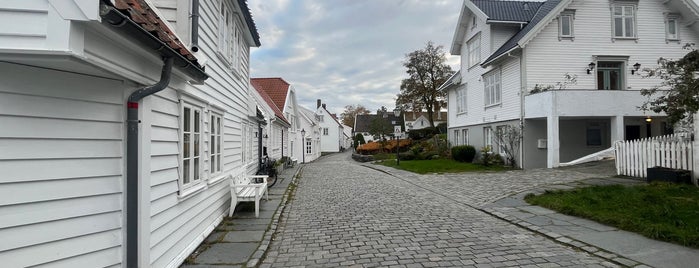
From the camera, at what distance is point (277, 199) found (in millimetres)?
11133

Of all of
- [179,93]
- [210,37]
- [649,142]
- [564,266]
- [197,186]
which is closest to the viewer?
[564,266]

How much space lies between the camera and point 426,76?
155ft

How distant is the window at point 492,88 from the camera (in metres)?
21.4

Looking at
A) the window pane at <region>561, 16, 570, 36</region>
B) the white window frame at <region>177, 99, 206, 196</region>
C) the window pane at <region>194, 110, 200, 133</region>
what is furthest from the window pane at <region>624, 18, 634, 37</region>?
the window pane at <region>194, 110, 200, 133</region>

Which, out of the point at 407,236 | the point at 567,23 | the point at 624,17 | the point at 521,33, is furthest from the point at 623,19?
the point at 407,236

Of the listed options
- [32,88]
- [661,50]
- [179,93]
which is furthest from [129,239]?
[661,50]

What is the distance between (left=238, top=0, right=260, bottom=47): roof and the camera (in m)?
9.29

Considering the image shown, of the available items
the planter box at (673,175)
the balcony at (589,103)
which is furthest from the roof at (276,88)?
the planter box at (673,175)

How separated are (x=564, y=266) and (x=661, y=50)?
19.8 meters

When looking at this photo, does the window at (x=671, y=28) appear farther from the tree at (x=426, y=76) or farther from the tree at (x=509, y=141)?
the tree at (x=426, y=76)

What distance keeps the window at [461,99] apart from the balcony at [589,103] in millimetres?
9332

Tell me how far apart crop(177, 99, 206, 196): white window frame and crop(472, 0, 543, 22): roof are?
→ 1857 centimetres

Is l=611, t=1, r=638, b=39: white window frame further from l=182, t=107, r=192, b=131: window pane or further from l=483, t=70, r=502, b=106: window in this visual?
l=182, t=107, r=192, b=131: window pane

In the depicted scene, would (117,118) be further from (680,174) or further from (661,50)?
(661,50)
